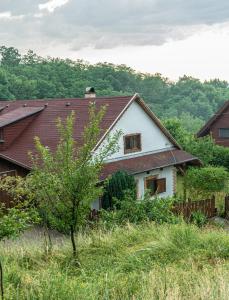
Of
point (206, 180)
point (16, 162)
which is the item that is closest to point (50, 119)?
point (16, 162)

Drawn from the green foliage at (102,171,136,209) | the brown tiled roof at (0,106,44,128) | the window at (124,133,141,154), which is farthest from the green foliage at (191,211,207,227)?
the brown tiled roof at (0,106,44,128)

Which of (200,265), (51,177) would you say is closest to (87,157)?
(51,177)

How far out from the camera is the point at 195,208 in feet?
60.7

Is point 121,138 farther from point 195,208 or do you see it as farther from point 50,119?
point 195,208


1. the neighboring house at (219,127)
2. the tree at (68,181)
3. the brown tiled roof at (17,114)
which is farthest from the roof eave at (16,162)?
the neighboring house at (219,127)

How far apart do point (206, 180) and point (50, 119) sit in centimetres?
833

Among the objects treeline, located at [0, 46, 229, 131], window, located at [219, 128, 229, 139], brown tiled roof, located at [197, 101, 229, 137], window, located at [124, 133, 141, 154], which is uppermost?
treeline, located at [0, 46, 229, 131]

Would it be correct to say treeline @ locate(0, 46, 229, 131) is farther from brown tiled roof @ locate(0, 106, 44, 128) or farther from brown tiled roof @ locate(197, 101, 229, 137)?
brown tiled roof @ locate(0, 106, 44, 128)

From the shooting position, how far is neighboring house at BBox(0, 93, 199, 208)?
22.2m

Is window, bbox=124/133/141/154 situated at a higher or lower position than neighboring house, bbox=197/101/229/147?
lower

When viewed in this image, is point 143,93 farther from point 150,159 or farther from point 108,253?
point 108,253

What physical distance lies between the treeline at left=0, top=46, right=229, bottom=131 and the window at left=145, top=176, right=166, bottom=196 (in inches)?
1370

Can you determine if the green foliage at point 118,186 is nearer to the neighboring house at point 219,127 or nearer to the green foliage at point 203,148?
the green foliage at point 203,148

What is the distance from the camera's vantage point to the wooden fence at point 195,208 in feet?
57.3
